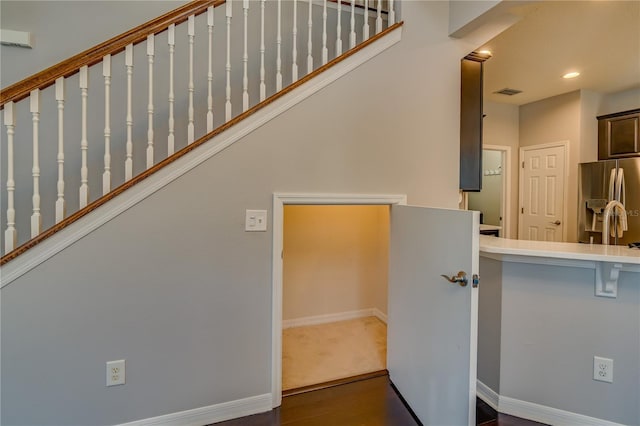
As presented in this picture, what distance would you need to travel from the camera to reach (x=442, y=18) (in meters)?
2.33

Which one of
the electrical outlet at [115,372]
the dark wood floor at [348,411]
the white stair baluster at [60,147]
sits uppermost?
the white stair baluster at [60,147]

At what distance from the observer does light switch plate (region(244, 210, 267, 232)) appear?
1.91 m

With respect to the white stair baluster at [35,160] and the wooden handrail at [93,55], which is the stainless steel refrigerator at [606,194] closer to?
the wooden handrail at [93,55]

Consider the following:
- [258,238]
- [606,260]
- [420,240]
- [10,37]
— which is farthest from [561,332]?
[10,37]

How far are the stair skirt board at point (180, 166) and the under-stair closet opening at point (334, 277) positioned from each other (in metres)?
1.47

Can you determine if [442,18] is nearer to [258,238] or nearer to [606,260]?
[606,260]

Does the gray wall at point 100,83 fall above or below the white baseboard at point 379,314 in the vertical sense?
above

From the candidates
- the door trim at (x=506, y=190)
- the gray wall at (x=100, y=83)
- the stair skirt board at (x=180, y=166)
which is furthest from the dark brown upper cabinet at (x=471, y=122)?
the door trim at (x=506, y=190)

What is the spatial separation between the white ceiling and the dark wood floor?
259 cm

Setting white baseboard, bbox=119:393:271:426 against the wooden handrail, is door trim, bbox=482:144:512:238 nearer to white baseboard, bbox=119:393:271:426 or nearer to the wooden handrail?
white baseboard, bbox=119:393:271:426

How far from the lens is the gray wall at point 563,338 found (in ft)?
5.68

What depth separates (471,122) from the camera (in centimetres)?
250

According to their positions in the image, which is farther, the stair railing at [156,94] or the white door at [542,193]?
the white door at [542,193]

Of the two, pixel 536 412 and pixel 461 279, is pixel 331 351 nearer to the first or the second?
pixel 536 412
